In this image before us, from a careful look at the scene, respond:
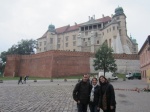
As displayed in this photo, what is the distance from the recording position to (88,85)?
6.57 meters

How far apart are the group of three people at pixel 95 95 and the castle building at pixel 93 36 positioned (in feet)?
211

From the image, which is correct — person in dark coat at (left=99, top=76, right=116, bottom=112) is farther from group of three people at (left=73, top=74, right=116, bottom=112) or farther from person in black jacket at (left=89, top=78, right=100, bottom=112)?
person in black jacket at (left=89, top=78, right=100, bottom=112)

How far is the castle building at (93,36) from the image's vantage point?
2817 inches

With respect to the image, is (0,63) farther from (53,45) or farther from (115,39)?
(115,39)

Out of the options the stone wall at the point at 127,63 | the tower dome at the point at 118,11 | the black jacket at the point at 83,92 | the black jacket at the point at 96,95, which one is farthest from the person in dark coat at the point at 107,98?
the tower dome at the point at 118,11

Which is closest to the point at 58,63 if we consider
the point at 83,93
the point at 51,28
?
the point at 51,28

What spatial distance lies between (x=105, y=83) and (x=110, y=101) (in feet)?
1.64

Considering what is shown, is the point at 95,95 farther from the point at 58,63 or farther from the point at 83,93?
the point at 58,63

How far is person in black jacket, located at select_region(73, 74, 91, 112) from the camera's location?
6516 millimetres

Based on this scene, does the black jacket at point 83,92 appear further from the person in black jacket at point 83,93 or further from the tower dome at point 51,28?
the tower dome at point 51,28

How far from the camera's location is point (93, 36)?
256ft

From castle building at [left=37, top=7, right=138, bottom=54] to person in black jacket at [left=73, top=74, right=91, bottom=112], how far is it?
64.3 m

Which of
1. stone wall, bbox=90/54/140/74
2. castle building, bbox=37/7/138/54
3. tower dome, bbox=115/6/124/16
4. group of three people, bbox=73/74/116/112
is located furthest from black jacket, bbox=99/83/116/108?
tower dome, bbox=115/6/124/16

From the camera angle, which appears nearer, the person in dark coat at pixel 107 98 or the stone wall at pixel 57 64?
the person in dark coat at pixel 107 98
